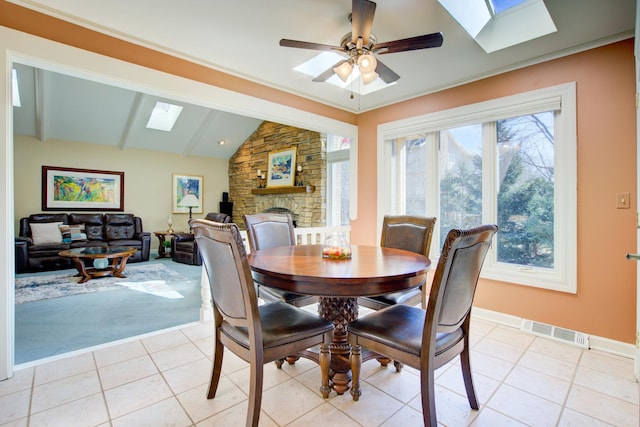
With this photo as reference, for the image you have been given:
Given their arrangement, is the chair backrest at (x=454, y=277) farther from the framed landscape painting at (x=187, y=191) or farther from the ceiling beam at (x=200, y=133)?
the framed landscape painting at (x=187, y=191)

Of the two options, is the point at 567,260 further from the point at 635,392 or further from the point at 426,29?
the point at 426,29

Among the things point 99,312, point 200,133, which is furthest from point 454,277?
point 200,133

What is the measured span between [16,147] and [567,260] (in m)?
8.61

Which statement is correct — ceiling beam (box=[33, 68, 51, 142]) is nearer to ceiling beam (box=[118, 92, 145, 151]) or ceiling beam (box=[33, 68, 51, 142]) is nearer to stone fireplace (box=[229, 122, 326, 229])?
ceiling beam (box=[118, 92, 145, 151])

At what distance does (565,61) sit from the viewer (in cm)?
259

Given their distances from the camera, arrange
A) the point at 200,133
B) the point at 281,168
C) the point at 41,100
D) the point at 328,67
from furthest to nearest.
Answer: the point at 200,133 < the point at 281,168 < the point at 41,100 < the point at 328,67

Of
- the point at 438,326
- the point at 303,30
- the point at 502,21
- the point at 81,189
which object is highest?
the point at 502,21

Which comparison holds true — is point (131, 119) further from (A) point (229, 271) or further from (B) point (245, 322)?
(B) point (245, 322)

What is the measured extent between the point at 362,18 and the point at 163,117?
6.27 meters

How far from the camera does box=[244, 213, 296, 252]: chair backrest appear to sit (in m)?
2.60

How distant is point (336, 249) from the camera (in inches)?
75.2

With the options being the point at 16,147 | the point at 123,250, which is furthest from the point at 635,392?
the point at 16,147

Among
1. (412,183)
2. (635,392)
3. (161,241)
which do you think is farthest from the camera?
(161,241)

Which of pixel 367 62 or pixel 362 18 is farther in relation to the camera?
pixel 367 62
